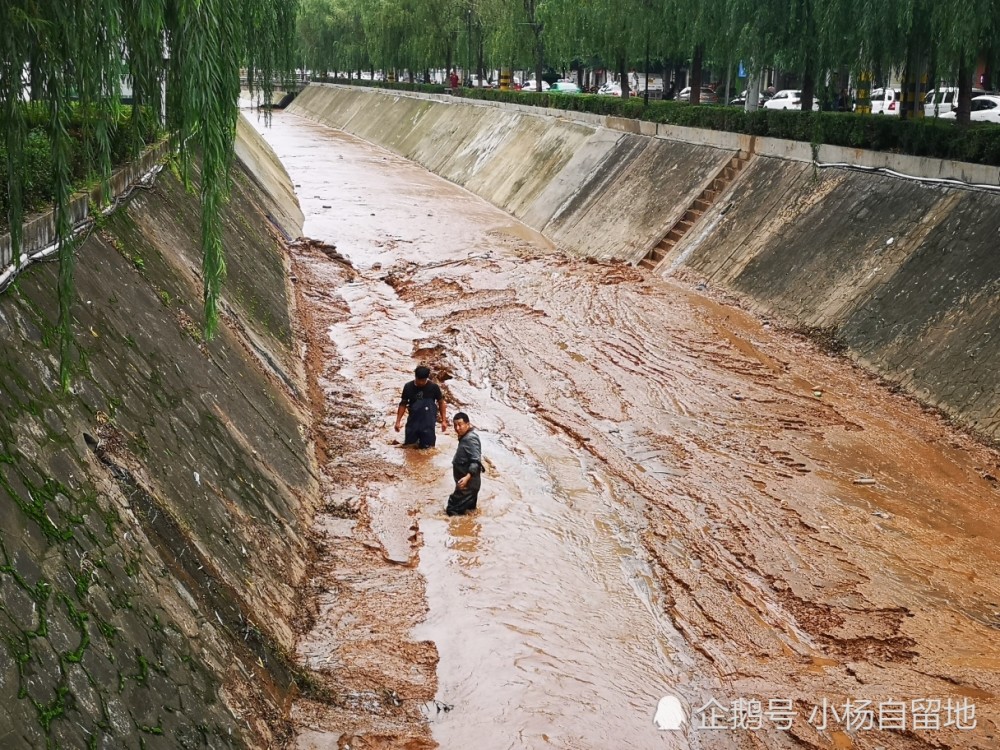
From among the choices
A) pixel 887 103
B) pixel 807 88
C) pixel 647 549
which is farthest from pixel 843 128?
pixel 887 103

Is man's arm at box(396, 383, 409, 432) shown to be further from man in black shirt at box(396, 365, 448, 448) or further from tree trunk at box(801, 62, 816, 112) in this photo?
tree trunk at box(801, 62, 816, 112)

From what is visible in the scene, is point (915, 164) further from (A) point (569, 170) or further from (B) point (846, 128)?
(A) point (569, 170)

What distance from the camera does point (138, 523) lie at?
20.6 feet

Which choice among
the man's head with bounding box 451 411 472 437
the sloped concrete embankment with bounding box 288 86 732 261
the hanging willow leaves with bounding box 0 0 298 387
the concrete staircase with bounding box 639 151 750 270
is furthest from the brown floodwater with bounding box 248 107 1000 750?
the sloped concrete embankment with bounding box 288 86 732 261

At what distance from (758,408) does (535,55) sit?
30531 mm

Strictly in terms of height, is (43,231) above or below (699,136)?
below

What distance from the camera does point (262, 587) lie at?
747 centimetres

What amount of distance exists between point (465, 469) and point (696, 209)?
14.3 m

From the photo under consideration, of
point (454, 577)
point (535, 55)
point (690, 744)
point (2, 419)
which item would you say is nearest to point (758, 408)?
point (454, 577)

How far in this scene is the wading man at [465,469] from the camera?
9773 millimetres

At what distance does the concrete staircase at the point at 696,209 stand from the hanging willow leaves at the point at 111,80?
16.7m

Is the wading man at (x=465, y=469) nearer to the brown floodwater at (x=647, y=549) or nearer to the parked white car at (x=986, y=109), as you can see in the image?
the brown floodwater at (x=647, y=549)

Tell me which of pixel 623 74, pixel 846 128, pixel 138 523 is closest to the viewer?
pixel 138 523

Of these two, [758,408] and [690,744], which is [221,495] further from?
[758,408]
